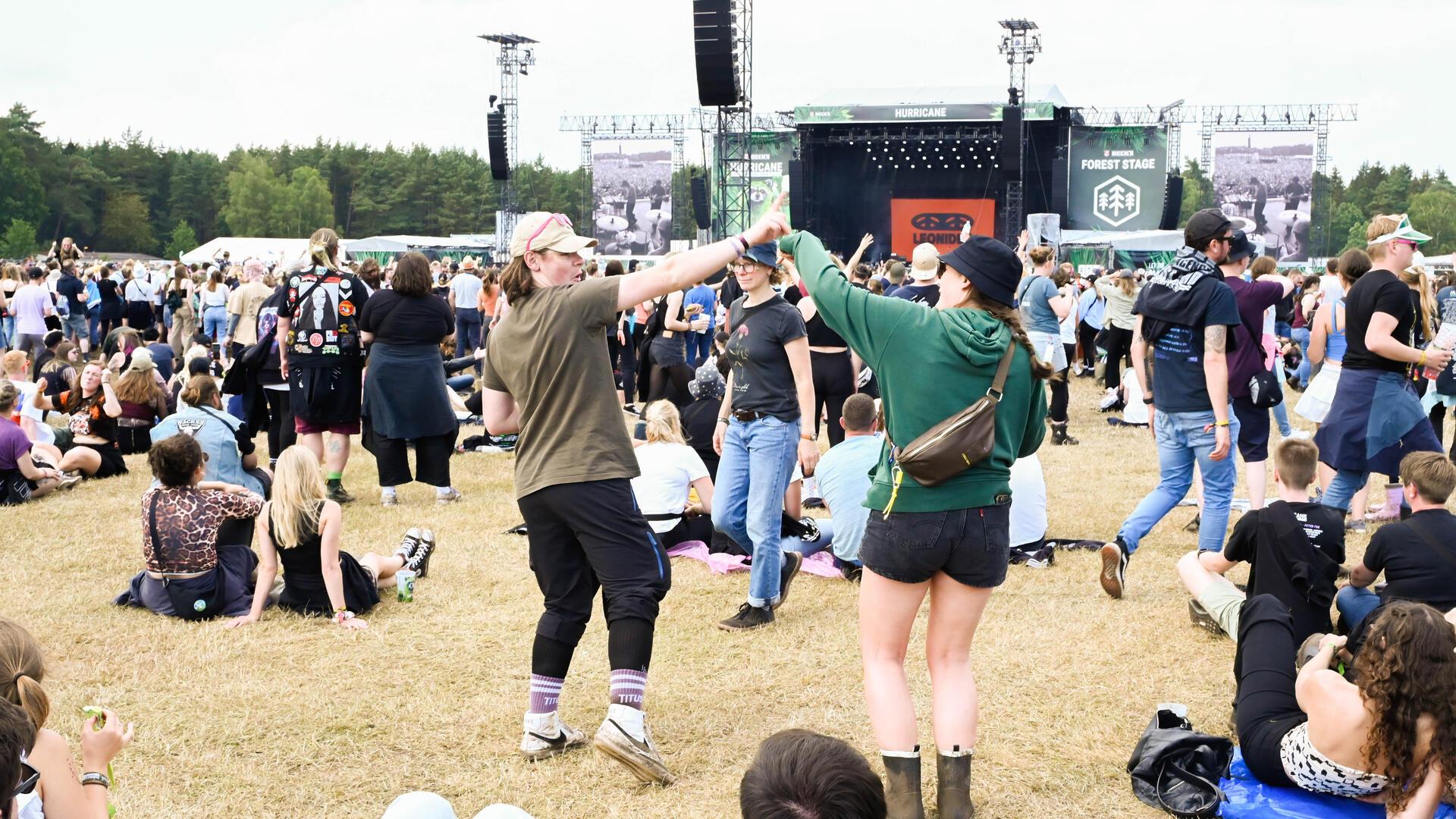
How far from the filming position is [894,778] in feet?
10.6

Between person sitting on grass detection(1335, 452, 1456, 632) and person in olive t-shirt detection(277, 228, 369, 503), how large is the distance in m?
6.17

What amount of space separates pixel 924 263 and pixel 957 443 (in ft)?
16.2

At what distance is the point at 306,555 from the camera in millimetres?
5621

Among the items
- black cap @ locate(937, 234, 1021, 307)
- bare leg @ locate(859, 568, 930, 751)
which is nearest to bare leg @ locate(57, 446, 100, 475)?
bare leg @ locate(859, 568, 930, 751)

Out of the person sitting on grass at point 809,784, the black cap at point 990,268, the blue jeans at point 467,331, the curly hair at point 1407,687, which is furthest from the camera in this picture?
the blue jeans at point 467,331

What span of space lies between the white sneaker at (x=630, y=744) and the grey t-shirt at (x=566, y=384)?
2.31 ft

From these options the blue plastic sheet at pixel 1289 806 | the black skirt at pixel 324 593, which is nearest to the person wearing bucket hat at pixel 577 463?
the blue plastic sheet at pixel 1289 806

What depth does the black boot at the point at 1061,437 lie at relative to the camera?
10891 millimetres

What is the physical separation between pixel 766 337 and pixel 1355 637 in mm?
2498

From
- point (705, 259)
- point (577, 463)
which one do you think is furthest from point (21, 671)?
point (705, 259)

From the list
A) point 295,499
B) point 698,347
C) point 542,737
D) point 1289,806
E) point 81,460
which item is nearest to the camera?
point 1289,806

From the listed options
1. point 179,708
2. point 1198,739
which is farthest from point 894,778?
point 179,708

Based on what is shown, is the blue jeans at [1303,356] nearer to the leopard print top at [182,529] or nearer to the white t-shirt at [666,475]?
the white t-shirt at [666,475]

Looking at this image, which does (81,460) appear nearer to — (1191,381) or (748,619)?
(748,619)
